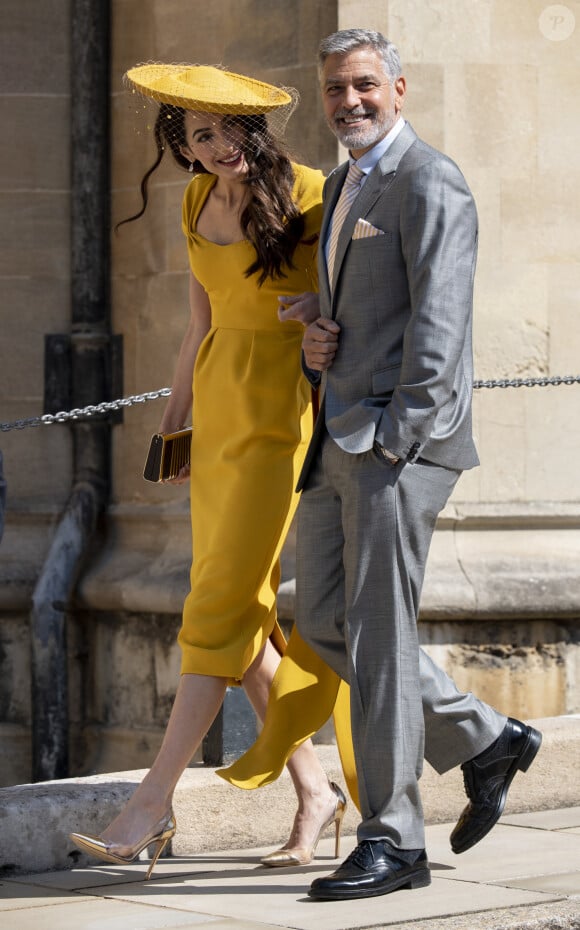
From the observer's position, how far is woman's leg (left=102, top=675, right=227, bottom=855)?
3.97 meters

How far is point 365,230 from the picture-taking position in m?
3.83

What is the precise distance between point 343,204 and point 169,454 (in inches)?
31.3

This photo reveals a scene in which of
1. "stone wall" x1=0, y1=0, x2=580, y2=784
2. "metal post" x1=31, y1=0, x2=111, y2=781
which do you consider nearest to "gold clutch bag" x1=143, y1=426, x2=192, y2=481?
"stone wall" x1=0, y1=0, x2=580, y2=784

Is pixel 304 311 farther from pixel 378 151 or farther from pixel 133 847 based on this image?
pixel 133 847

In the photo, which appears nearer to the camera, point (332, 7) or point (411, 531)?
point (411, 531)

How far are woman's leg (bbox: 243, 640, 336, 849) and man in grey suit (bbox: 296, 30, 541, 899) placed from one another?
33 centimetres

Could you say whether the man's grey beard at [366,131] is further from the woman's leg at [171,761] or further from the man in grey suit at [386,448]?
the woman's leg at [171,761]

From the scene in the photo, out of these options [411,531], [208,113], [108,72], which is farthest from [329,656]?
[108,72]

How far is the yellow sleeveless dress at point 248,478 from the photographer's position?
13.5ft

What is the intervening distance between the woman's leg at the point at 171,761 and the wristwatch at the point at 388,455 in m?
0.69

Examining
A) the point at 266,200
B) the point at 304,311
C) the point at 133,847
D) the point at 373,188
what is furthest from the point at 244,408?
the point at 133,847

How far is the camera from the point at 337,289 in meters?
3.91

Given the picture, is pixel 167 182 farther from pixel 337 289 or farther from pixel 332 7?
pixel 337 289

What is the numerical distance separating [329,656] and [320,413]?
512 mm
